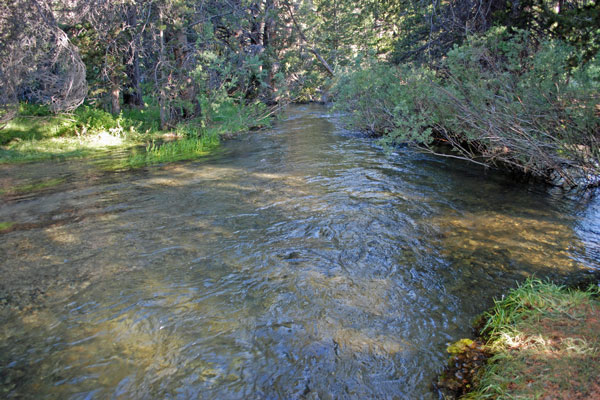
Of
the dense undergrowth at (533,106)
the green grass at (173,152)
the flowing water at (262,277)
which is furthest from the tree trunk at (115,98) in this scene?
the dense undergrowth at (533,106)

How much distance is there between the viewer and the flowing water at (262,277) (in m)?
3.34

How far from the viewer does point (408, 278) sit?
4.78m

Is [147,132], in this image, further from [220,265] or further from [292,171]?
[220,265]

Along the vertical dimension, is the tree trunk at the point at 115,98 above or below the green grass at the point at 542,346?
above

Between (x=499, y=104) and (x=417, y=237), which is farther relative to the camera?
(x=499, y=104)

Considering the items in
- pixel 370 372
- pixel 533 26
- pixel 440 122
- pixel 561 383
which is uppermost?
pixel 533 26

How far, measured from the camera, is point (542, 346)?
3197 millimetres

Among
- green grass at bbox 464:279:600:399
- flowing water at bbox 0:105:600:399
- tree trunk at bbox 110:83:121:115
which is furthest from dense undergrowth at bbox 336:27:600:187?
tree trunk at bbox 110:83:121:115

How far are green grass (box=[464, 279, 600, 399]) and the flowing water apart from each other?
1.23 feet

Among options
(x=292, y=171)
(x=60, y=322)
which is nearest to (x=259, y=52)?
(x=292, y=171)

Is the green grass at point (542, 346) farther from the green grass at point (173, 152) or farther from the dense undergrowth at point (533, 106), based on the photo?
the green grass at point (173, 152)

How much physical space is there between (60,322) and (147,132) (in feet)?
39.7

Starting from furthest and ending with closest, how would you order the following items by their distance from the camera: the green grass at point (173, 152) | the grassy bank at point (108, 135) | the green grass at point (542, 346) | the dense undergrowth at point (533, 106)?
the grassy bank at point (108, 135), the green grass at point (173, 152), the dense undergrowth at point (533, 106), the green grass at point (542, 346)

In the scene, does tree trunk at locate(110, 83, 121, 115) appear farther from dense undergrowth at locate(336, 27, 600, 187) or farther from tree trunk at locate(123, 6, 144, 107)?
dense undergrowth at locate(336, 27, 600, 187)
